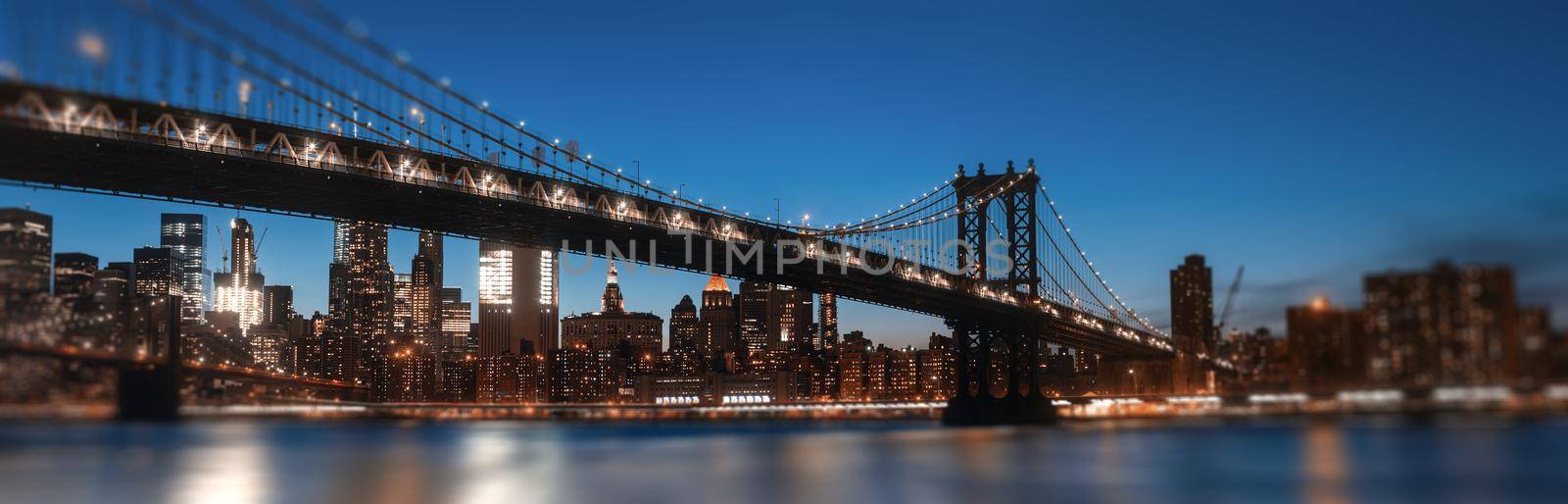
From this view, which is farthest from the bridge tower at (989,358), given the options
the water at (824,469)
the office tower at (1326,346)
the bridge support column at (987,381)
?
the office tower at (1326,346)

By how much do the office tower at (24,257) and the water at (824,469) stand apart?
6.23 ft

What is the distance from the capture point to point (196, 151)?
36.8 m

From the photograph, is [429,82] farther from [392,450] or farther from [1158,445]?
[1158,445]

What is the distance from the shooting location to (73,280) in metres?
22.9

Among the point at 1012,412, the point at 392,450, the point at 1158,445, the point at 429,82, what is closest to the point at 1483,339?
the point at 1158,445

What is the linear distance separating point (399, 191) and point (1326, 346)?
3007cm

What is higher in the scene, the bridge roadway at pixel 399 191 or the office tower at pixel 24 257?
the bridge roadway at pixel 399 191

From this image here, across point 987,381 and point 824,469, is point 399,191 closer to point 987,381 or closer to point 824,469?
point 824,469

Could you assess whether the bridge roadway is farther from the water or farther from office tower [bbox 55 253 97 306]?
the water

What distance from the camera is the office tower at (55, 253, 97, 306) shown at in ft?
70.7

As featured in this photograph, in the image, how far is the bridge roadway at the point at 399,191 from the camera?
99.7ft

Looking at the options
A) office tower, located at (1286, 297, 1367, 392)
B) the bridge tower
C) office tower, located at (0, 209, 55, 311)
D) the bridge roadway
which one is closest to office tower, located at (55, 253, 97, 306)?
office tower, located at (0, 209, 55, 311)

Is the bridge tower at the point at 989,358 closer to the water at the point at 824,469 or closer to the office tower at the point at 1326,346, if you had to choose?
the water at the point at 824,469

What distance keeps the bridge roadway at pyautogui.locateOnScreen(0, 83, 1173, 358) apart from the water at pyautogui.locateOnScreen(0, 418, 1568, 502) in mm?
6972
